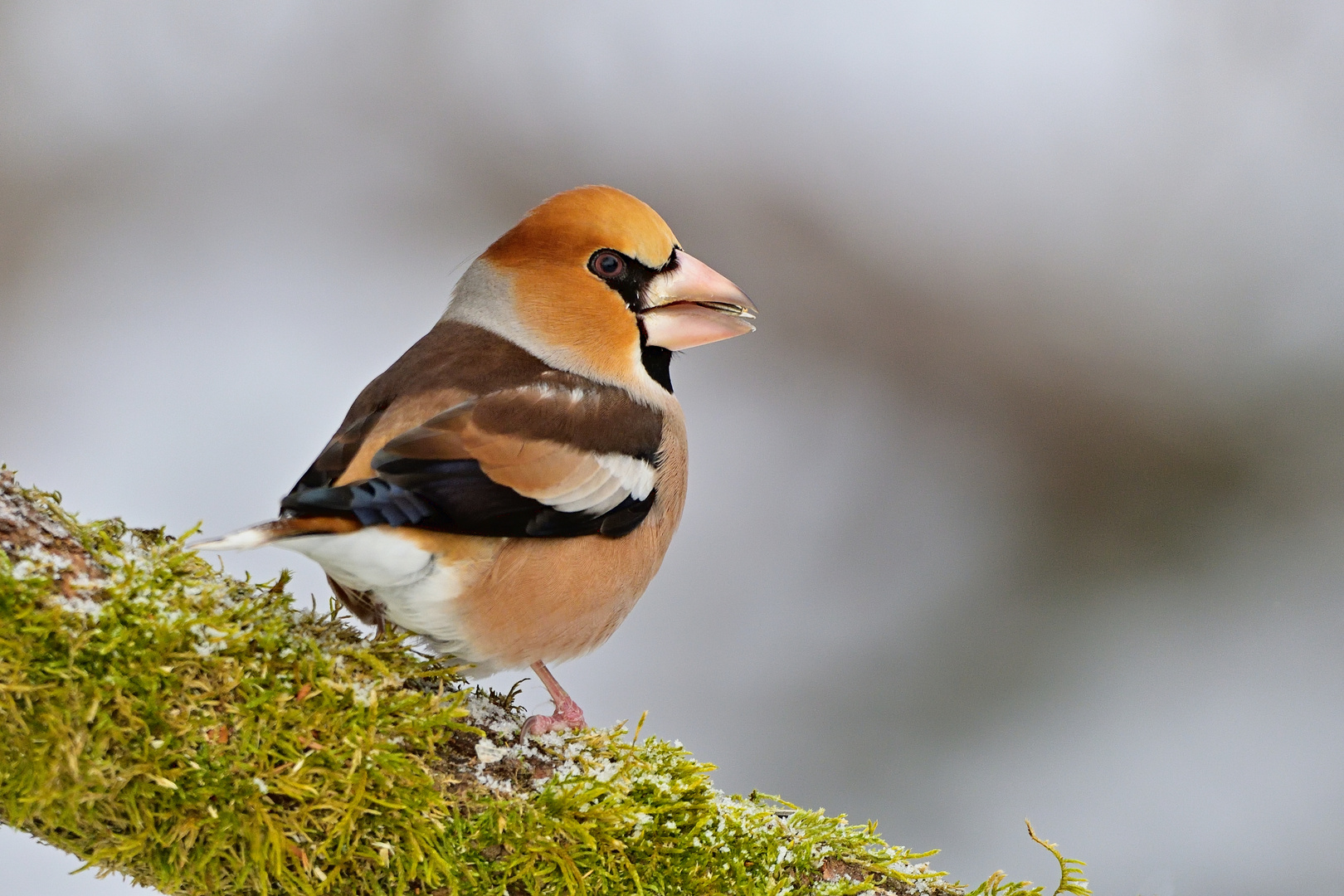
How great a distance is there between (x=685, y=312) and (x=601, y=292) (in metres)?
0.25

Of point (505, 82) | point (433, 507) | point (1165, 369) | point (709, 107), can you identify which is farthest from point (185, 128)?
point (1165, 369)

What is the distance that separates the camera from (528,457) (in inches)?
90.8

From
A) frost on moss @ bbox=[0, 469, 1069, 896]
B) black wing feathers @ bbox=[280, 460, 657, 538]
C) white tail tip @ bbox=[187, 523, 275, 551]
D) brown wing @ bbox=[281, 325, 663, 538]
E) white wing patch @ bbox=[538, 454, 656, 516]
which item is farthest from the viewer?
white wing patch @ bbox=[538, 454, 656, 516]

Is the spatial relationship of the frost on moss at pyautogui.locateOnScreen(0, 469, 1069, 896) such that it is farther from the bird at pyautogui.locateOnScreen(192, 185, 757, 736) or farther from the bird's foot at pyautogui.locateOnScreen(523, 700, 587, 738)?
the bird at pyautogui.locateOnScreen(192, 185, 757, 736)

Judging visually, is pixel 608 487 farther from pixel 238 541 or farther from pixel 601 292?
pixel 238 541

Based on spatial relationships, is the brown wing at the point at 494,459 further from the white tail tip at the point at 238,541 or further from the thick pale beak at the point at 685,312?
the thick pale beak at the point at 685,312

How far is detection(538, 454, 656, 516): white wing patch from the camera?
2348mm

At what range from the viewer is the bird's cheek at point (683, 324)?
294 centimetres

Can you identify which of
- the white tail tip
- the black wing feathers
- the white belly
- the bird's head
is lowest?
the white tail tip

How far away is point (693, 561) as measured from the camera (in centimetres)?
525

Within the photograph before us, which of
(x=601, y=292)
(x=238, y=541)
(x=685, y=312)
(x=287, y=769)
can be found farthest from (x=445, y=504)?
(x=685, y=312)

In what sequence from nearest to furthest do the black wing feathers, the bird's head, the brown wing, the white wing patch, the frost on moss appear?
the frost on moss, the black wing feathers, the brown wing, the white wing patch, the bird's head

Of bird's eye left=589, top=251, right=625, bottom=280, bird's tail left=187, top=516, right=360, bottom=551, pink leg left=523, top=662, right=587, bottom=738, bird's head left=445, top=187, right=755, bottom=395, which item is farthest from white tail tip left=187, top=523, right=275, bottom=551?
bird's eye left=589, top=251, right=625, bottom=280

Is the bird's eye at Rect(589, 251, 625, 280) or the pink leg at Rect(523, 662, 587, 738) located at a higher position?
the bird's eye at Rect(589, 251, 625, 280)
